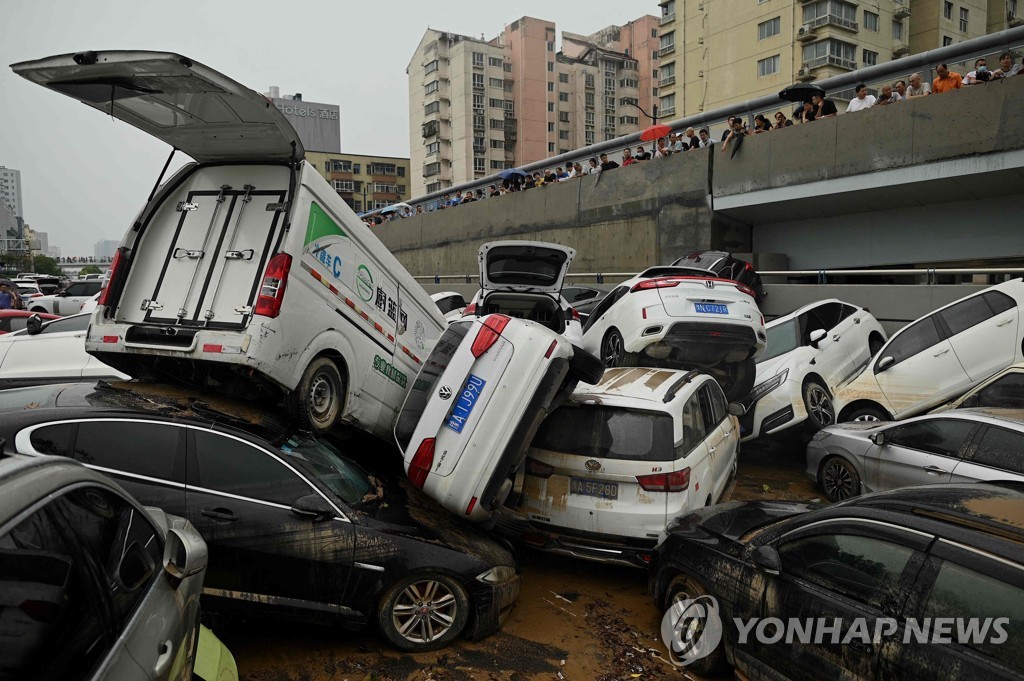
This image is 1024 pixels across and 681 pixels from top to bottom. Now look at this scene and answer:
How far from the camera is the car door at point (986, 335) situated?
8.00 metres

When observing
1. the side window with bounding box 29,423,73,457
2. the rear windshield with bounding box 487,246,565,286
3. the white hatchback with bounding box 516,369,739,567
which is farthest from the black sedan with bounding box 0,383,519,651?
the rear windshield with bounding box 487,246,565,286

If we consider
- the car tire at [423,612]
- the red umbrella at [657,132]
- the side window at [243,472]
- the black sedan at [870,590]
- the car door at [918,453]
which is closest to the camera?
the black sedan at [870,590]

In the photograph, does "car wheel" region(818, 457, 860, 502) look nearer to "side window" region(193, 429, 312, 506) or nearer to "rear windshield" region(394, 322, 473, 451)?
"rear windshield" region(394, 322, 473, 451)

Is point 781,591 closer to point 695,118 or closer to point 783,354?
point 783,354

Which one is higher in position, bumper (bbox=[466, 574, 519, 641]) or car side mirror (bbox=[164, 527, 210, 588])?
car side mirror (bbox=[164, 527, 210, 588])

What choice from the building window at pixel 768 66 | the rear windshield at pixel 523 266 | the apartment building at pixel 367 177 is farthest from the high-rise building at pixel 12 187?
the rear windshield at pixel 523 266

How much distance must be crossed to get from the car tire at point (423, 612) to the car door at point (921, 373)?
20.6 ft

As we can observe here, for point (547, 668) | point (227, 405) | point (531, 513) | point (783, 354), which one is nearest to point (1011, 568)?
point (547, 668)

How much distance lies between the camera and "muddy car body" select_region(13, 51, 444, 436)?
15.6ft

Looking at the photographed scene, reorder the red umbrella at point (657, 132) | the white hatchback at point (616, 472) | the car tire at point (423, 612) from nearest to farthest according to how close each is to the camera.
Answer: the car tire at point (423, 612) → the white hatchback at point (616, 472) → the red umbrella at point (657, 132)

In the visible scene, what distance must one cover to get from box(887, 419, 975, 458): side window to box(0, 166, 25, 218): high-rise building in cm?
17568

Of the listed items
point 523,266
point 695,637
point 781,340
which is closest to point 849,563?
point 695,637

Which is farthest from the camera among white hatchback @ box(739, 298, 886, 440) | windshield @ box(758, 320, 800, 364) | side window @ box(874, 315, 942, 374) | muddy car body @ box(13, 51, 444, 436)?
windshield @ box(758, 320, 800, 364)

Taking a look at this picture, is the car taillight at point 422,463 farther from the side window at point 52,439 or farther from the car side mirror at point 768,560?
the car side mirror at point 768,560
